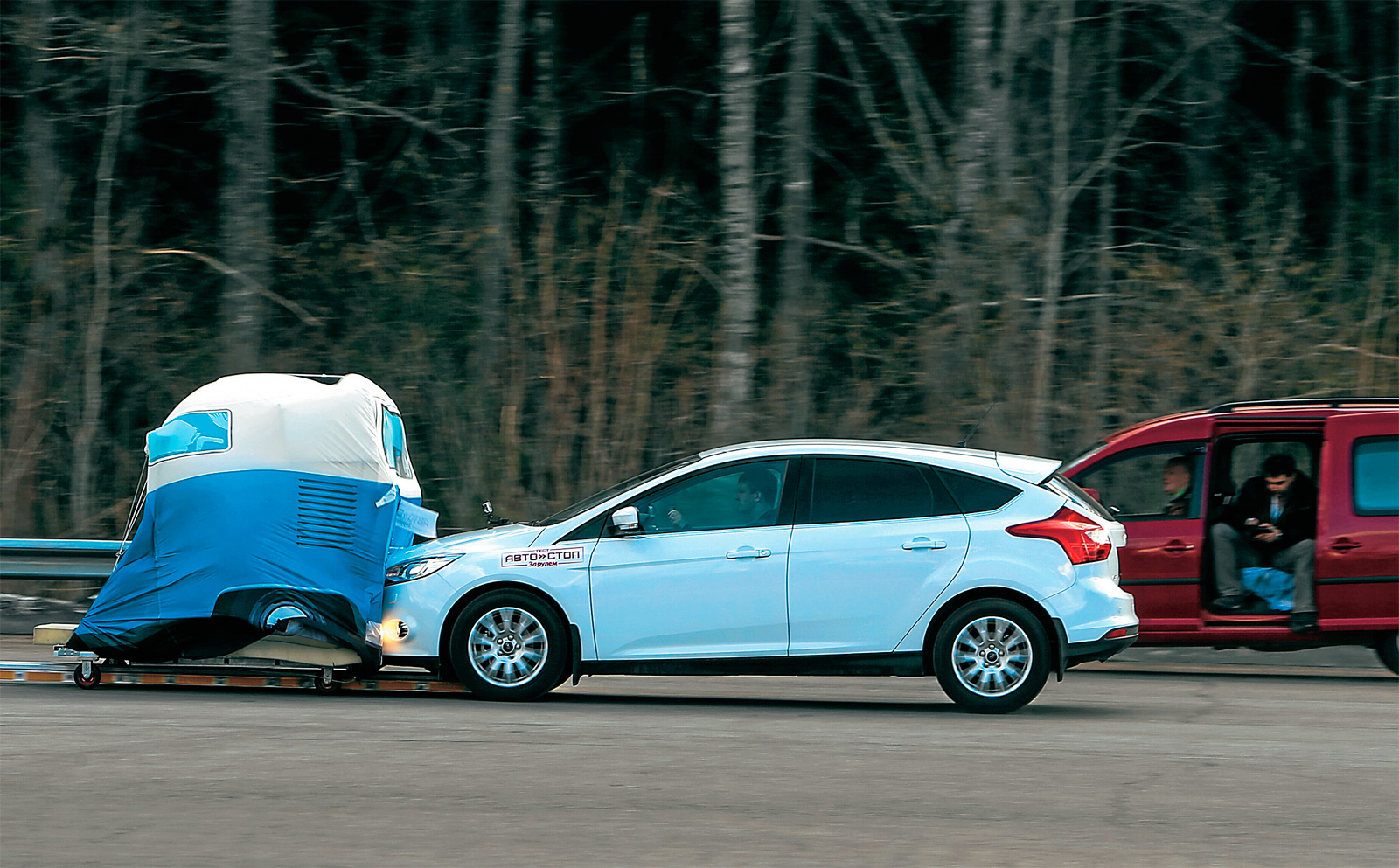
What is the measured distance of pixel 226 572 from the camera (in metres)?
8.99

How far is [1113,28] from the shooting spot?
19.0 metres

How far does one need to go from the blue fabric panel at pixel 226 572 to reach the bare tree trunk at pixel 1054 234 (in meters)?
8.78

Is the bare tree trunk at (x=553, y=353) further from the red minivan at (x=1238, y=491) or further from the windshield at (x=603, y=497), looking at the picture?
the windshield at (x=603, y=497)

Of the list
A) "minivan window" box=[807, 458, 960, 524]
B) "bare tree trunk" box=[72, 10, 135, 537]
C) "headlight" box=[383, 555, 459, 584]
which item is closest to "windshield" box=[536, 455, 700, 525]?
"headlight" box=[383, 555, 459, 584]

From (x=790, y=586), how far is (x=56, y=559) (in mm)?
6538

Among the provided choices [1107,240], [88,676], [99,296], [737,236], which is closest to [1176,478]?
[737,236]

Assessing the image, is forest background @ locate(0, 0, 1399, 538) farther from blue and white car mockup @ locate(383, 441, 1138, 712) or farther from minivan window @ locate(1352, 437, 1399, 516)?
blue and white car mockup @ locate(383, 441, 1138, 712)

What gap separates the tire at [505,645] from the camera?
9203 mm

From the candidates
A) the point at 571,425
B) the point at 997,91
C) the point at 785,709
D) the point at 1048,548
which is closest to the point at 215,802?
the point at 785,709

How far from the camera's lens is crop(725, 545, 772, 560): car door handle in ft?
Answer: 30.0

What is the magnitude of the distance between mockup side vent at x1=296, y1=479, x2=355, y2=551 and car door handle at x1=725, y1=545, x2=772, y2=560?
237 cm

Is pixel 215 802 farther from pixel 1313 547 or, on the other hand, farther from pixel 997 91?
pixel 997 91

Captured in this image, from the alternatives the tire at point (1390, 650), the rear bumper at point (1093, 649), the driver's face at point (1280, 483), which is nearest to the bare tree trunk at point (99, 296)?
the rear bumper at point (1093, 649)

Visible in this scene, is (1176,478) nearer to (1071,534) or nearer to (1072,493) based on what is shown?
(1072,493)
